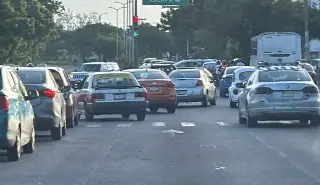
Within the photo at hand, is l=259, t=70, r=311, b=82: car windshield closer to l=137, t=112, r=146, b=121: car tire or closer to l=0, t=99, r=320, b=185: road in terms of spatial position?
l=0, t=99, r=320, b=185: road

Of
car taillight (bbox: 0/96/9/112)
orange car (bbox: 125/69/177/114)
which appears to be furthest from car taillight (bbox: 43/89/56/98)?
orange car (bbox: 125/69/177/114)

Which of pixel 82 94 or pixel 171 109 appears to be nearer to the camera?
pixel 82 94

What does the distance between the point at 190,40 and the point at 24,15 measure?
7117 centimetres

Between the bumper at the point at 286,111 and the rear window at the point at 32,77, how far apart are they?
5.61m

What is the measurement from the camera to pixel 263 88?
2428 cm

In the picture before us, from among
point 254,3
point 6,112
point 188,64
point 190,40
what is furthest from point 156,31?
point 6,112

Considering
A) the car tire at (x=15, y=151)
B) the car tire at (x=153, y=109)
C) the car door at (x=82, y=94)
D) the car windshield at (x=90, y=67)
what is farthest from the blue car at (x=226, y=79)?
the car tire at (x=15, y=151)

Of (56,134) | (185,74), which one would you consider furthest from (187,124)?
(185,74)

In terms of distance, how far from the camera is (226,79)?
45.2 meters

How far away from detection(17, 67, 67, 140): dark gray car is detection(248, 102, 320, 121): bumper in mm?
5182

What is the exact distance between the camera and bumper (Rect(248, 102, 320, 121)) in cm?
2411

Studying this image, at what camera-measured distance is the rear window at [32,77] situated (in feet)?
70.5

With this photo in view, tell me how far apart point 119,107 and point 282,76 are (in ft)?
17.1

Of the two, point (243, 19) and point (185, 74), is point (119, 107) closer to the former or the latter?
point (185, 74)
